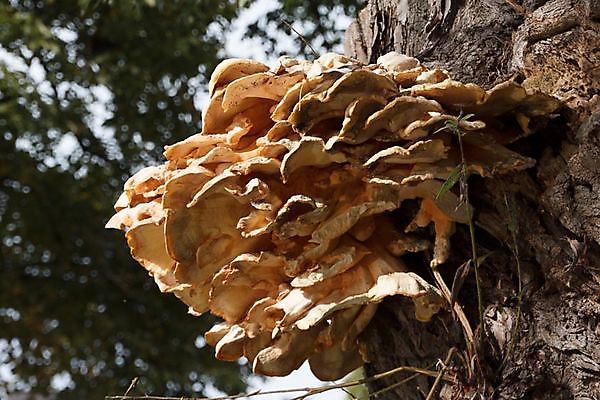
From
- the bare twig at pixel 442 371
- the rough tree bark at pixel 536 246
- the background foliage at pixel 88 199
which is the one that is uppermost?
the rough tree bark at pixel 536 246

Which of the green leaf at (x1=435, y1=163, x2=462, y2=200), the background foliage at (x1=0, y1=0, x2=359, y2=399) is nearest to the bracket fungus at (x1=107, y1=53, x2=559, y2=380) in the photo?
the green leaf at (x1=435, y1=163, x2=462, y2=200)

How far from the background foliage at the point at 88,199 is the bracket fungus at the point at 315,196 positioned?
372 centimetres

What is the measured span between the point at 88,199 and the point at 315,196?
209 inches

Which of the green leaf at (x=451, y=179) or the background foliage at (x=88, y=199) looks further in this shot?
the background foliage at (x=88, y=199)

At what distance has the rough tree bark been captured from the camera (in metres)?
1.10

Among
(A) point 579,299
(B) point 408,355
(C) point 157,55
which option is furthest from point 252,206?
(C) point 157,55

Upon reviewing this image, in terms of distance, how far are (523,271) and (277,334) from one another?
34 cm

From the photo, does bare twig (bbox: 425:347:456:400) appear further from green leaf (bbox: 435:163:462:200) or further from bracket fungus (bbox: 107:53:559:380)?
green leaf (bbox: 435:163:462:200)

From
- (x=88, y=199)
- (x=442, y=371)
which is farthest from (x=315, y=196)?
(x=88, y=199)

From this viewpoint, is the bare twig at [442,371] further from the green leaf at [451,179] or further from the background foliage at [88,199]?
the background foliage at [88,199]

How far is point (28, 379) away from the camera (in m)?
6.52

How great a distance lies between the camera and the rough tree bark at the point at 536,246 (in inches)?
43.3

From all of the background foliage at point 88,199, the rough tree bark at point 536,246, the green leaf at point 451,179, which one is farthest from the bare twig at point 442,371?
the background foliage at point 88,199

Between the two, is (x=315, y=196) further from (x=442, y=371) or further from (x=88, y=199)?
(x=88, y=199)
